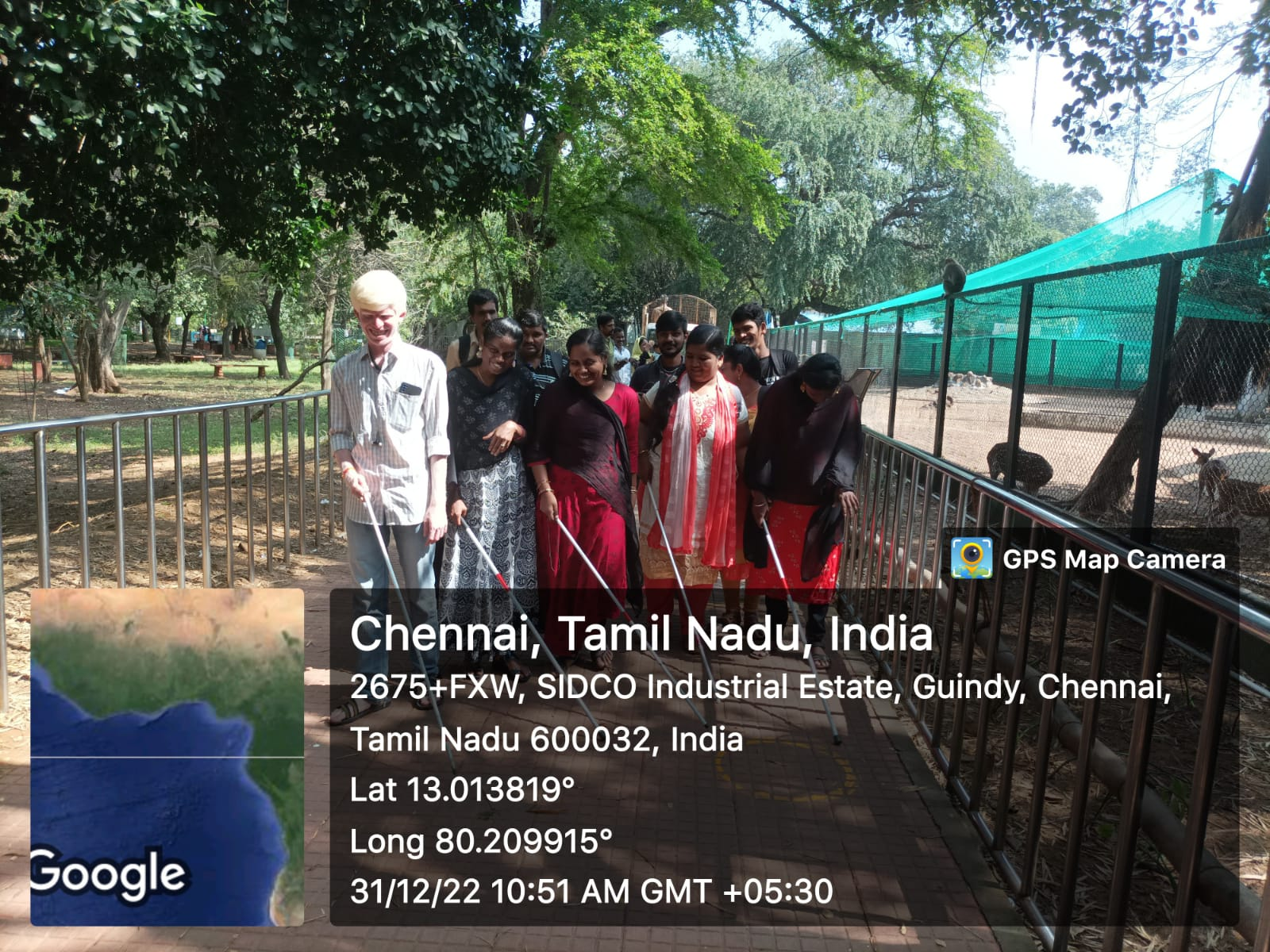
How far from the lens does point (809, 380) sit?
4922 mm

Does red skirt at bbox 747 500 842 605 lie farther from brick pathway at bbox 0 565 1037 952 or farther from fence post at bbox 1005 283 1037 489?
fence post at bbox 1005 283 1037 489

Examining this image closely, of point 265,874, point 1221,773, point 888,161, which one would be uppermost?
point 888,161

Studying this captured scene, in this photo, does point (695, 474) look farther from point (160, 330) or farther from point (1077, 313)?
point (160, 330)

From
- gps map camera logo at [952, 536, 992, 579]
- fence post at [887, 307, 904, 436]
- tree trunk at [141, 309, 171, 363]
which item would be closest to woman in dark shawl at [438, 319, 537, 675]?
gps map camera logo at [952, 536, 992, 579]

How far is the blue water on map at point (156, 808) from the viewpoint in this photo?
6.88 feet

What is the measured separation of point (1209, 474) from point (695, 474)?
8.11 ft

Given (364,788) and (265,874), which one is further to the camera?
(364,788)

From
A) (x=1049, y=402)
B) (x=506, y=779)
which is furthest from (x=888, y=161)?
(x=506, y=779)

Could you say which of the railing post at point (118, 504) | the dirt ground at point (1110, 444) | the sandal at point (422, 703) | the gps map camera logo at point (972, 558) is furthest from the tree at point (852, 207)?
the gps map camera logo at point (972, 558)

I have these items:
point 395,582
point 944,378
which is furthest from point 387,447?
point 944,378

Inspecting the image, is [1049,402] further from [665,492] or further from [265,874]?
[265,874]

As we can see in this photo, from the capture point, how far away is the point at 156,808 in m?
2.13

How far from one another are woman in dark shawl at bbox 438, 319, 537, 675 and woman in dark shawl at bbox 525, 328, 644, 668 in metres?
0.10

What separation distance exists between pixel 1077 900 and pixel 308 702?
320 cm
